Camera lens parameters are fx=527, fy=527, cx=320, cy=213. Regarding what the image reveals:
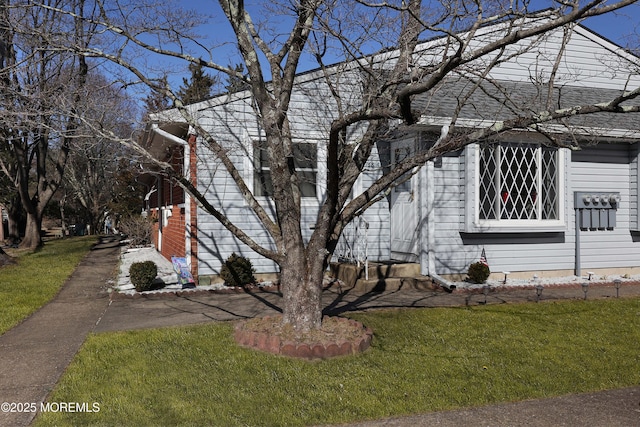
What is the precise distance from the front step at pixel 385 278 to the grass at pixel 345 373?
234cm

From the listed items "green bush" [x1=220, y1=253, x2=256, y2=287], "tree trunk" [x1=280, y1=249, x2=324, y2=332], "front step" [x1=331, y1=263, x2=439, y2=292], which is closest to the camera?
"tree trunk" [x1=280, y1=249, x2=324, y2=332]

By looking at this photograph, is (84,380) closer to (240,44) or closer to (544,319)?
(240,44)

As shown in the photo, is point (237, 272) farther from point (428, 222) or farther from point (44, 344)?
point (44, 344)

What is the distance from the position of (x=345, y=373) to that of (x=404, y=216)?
19.9ft

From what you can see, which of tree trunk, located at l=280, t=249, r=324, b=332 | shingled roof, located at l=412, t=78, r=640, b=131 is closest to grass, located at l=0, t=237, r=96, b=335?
tree trunk, located at l=280, t=249, r=324, b=332

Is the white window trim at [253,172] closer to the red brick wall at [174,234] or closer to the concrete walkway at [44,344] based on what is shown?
the red brick wall at [174,234]

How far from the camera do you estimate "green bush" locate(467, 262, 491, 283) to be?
32.5 ft

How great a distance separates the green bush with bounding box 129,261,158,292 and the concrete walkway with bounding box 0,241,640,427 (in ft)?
1.37

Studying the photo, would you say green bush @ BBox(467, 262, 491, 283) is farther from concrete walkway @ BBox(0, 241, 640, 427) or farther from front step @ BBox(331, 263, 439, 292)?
front step @ BBox(331, 263, 439, 292)

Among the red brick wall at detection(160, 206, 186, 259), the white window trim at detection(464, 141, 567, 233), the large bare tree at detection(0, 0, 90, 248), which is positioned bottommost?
the red brick wall at detection(160, 206, 186, 259)

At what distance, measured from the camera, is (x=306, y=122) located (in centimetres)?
1037

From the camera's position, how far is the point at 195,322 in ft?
23.0

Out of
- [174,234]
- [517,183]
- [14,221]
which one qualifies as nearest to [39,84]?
[174,234]

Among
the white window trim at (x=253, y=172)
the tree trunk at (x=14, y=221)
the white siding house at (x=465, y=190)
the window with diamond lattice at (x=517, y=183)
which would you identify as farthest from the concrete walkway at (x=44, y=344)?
the tree trunk at (x=14, y=221)
